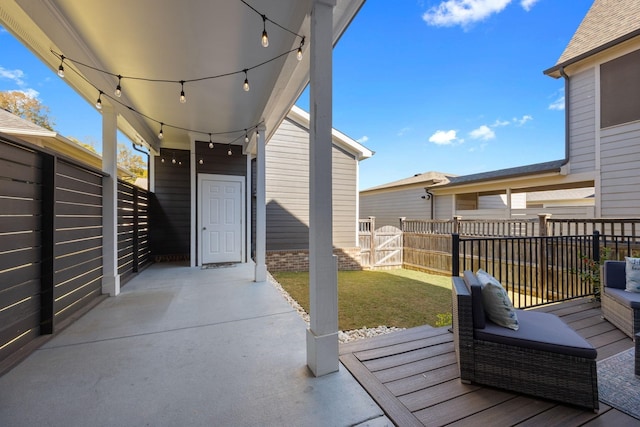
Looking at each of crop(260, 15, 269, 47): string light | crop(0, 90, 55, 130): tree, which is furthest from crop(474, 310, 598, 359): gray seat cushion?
crop(0, 90, 55, 130): tree

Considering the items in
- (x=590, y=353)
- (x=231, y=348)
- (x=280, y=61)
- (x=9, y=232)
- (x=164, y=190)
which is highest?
(x=280, y=61)

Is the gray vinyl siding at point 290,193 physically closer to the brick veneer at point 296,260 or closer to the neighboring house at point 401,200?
the brick veneer at point 296,260

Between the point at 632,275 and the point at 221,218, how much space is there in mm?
6498

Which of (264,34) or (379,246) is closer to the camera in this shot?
(264,34)

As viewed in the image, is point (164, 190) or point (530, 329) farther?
point (164, 190)

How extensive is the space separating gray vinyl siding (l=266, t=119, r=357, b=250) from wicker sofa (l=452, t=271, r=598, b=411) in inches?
238

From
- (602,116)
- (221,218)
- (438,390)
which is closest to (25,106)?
(221,218)

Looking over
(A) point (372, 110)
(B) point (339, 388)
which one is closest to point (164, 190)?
(B) point (339, 388)

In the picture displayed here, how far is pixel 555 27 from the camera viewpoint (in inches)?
311

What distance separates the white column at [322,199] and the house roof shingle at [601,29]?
6899 mm

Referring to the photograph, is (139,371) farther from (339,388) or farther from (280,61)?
(280,61)

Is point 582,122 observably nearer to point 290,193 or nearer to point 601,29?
point 601,29

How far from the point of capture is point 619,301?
2.49 meters

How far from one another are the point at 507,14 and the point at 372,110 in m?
5.43
